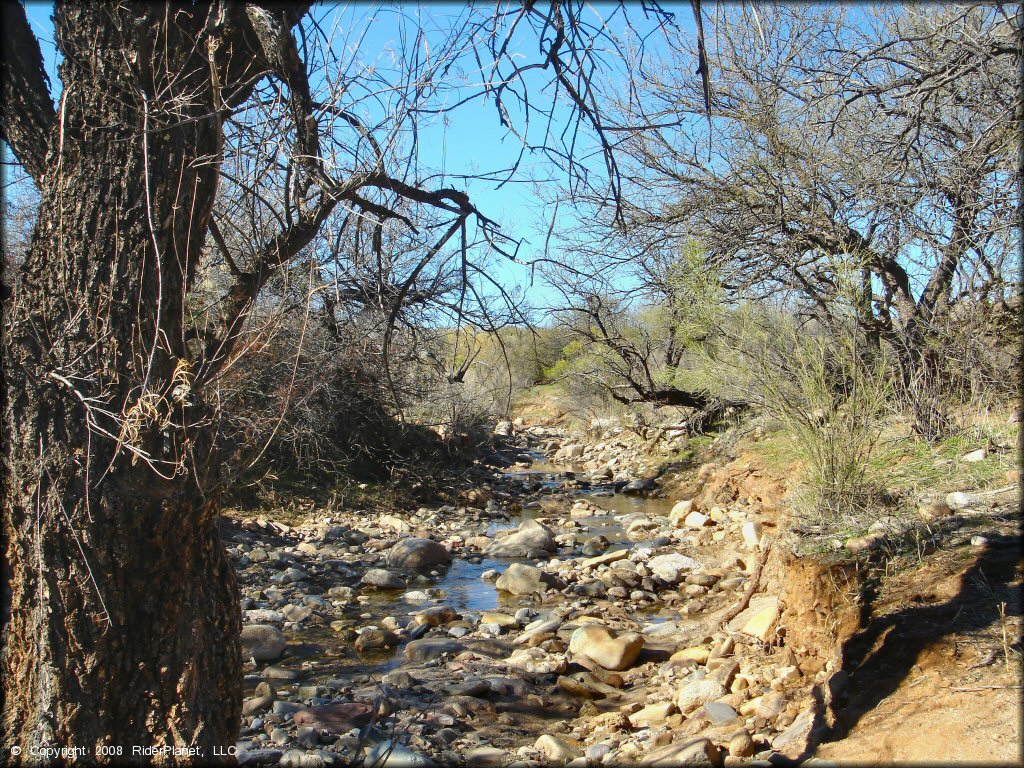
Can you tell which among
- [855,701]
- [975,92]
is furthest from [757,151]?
[855,701]

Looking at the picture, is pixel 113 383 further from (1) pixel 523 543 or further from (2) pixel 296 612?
(1) pixel 523 543

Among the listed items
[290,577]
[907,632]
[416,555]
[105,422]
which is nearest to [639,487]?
[416,555]

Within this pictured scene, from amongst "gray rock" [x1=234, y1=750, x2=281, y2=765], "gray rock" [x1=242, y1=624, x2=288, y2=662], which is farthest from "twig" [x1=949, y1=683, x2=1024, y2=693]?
"gray rock" [x1=242, y1=624, x2=288, y2=662]

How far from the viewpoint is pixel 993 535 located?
16.1ft

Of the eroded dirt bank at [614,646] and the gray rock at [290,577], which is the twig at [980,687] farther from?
the gray rock at [290,577]

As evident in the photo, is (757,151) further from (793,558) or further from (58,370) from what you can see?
(58,370)

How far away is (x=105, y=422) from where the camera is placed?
2.50 metres

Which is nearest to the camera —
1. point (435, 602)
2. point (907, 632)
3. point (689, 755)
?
point (689, 755)

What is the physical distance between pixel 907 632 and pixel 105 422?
4.02 meters

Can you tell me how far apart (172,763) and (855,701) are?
312cm

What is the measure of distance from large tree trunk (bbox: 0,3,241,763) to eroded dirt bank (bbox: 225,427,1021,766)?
1702 millimetres

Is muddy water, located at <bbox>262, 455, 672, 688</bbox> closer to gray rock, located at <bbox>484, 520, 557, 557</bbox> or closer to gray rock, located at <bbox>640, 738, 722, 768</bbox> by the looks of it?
gray rock, located at <bbox>484, 520, 557, 557</bbox>

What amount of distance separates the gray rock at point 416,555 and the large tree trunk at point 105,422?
6.12 m

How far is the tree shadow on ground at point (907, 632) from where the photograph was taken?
385 centimetres
